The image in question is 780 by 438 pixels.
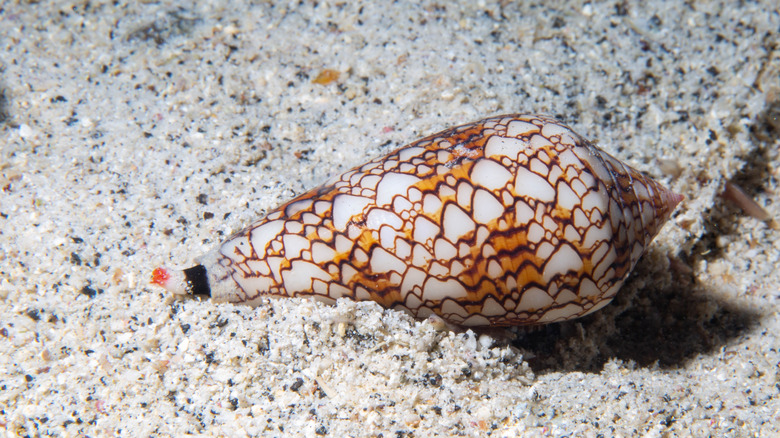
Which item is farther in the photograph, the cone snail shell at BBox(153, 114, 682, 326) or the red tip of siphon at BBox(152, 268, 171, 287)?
the red tip of siphon at BBox(152, 268, 171, 287)

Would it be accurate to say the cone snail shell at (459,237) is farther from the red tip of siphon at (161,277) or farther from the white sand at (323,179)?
the white sand at (323,179)

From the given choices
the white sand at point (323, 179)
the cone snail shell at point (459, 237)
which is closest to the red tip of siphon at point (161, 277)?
the cone snail shell at point (459, 237)

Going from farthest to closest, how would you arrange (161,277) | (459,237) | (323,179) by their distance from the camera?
(323,179)
(161,277)
(459,237)

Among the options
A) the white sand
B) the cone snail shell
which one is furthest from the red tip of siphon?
the white sand

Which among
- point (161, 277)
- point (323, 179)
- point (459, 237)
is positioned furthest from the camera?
point (323, 179)

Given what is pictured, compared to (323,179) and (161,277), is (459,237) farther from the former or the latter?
(161,277)

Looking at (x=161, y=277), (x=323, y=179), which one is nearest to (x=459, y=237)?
(x=323, y=179)

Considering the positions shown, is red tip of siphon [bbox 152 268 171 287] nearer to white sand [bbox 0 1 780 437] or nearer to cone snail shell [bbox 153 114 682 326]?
cone snail shell [bbox 153 114 682 326]
